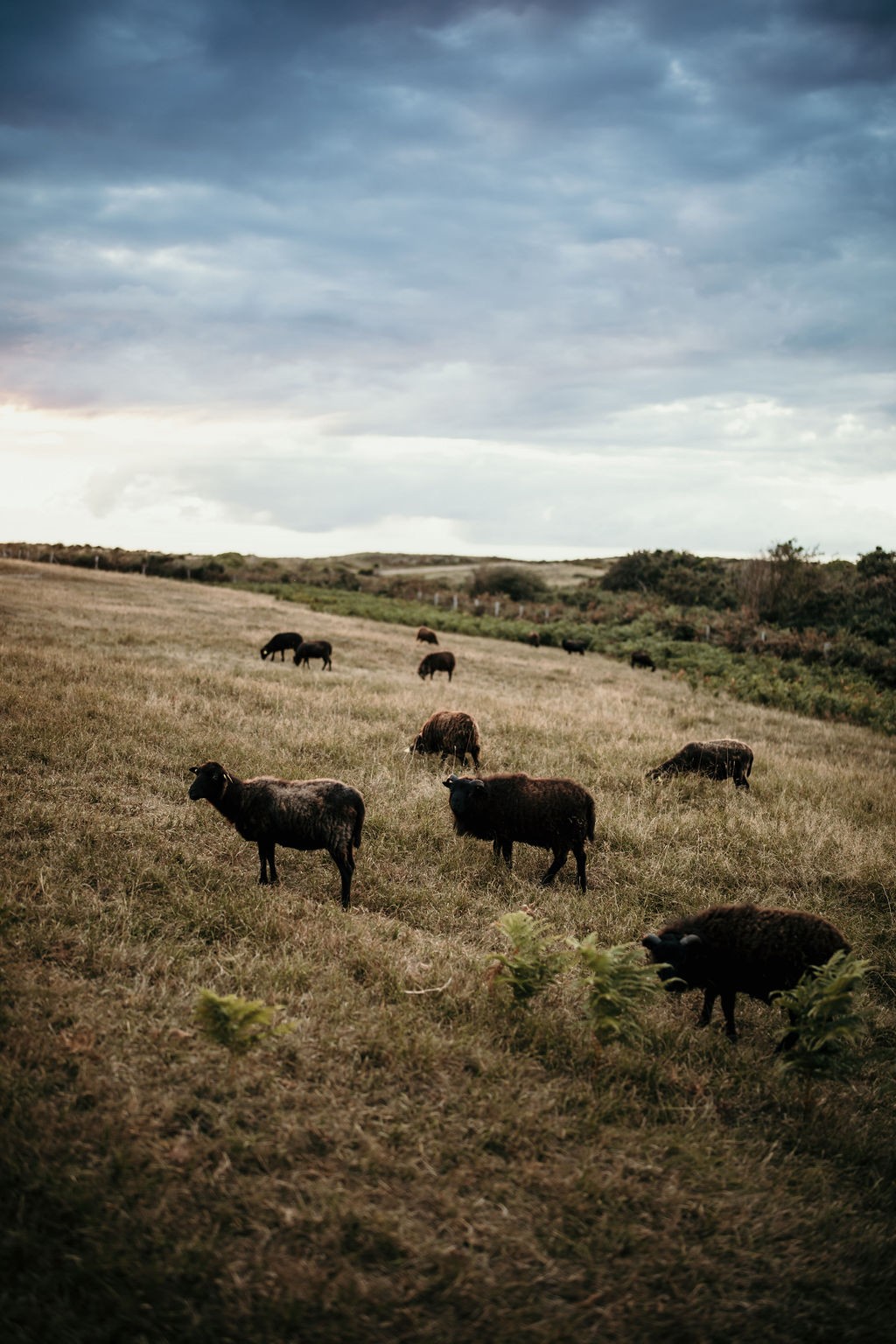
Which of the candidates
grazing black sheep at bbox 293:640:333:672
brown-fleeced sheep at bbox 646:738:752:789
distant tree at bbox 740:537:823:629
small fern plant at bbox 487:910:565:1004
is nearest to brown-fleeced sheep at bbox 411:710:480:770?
brown-fleeced sheep at bbox 646:738:752:789

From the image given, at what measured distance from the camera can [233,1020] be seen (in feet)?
13.7

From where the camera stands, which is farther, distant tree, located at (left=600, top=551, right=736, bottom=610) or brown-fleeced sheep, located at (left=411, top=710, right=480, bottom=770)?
distant tree, located at (left=600, top=551, right=736, bottom=610)

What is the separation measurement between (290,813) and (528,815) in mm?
2644

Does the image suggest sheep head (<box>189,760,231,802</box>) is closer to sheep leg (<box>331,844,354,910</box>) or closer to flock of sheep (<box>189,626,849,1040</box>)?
flock of sheep (<box>189,626,849,1040</box>)

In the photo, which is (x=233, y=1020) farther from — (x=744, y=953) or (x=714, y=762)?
(x=714, y=762)

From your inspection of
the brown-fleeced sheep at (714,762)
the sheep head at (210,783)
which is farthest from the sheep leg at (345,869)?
the brown-fleeced sheep at (714,762)

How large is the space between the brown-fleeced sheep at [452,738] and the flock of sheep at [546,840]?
3.04 metres

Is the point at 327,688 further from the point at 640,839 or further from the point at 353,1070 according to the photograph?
the point at 353,1070

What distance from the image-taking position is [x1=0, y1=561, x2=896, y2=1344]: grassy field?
324cm

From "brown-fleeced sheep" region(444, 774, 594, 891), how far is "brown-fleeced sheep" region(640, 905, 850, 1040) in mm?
2271

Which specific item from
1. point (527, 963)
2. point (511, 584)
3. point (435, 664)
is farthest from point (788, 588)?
point (527, 963)

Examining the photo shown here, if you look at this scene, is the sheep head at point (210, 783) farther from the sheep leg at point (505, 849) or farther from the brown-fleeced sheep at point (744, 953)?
the brown-fleeced sheep at point (744, 953)

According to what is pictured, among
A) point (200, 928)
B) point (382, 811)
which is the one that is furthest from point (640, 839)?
point (200, 928)

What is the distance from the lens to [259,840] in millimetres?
7008
